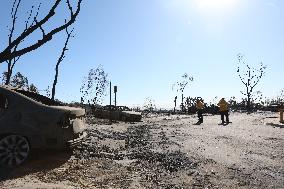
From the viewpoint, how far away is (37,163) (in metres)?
7.62

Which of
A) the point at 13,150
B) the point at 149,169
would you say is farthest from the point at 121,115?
the point at 13,150

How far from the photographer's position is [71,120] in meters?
7.88

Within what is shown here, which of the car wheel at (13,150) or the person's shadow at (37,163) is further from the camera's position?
the car wheel at (13,150)

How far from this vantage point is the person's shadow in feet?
22.7

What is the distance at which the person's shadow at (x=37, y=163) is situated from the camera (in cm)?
693

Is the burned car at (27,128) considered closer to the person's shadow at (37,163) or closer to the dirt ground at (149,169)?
the person's shadow at (37,163)

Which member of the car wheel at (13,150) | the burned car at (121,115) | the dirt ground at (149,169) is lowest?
the dirt ground at (149,169)

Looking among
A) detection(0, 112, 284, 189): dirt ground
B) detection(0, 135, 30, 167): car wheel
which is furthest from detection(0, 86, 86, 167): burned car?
detection(0, 112, 284, 189): dirt ground

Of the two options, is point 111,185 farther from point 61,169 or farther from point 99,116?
point 99,116

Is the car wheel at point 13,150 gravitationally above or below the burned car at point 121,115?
below

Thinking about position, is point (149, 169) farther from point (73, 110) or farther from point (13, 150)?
point (13, 150)

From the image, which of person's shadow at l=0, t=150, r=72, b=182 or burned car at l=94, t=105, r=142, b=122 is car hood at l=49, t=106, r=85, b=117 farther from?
burned car at l=94, t=105, r=142, b=122

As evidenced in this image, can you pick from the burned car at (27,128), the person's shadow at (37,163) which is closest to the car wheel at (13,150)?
the burned car at (27,128)

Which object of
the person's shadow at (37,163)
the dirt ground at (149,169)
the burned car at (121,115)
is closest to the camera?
the dirt ground at (149,169)
